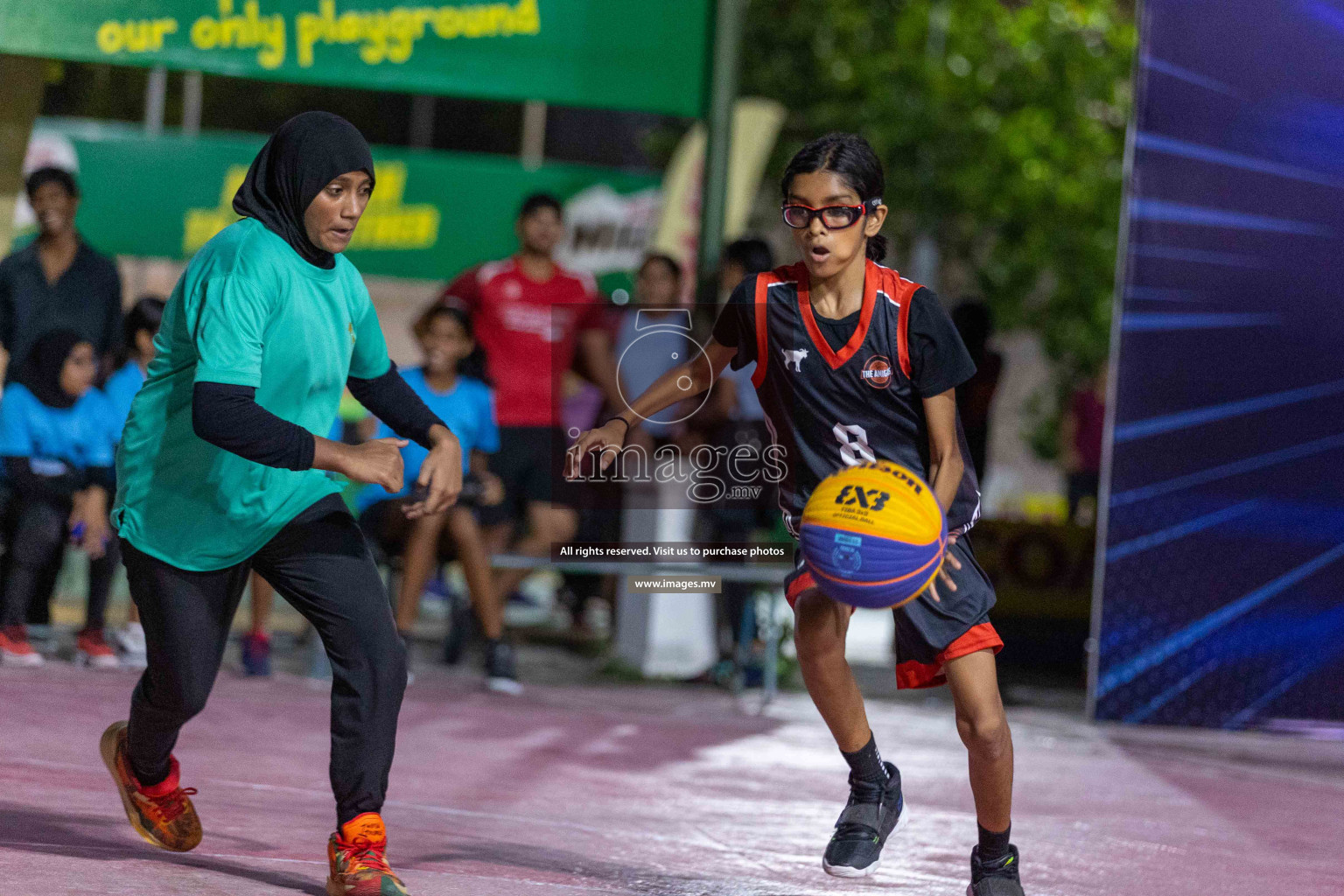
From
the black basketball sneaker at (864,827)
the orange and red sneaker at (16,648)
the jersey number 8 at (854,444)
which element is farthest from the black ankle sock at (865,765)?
the orange and red sneaker at (16,648)

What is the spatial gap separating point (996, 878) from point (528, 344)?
5203 mm

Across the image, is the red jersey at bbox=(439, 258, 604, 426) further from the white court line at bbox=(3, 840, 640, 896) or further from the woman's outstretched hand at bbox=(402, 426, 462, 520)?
the woman's outstretched hand at bbox=(402, 426, 462, 520)

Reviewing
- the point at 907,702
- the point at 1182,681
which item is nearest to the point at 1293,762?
the point at 1182,681

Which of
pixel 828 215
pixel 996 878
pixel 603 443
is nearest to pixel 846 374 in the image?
pixel 828 215

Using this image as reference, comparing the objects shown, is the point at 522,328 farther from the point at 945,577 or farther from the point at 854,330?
the point at 945,577

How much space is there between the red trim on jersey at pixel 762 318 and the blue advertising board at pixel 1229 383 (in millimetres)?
4254

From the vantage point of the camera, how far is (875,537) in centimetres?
392

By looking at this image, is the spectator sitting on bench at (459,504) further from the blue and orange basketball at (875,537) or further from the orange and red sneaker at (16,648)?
the blue and orange basketball at (875,537)

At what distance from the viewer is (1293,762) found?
26.3 feet

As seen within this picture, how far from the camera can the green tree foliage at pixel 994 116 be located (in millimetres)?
22906

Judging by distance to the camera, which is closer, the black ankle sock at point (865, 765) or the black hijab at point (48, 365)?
the black ankle sock at point (865, 765)

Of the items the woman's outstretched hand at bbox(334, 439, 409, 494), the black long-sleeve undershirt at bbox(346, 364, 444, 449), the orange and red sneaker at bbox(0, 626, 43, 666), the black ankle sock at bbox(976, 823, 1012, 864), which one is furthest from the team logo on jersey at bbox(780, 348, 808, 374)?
the orange and red sneaker at bbox(0, 626, 43, 666)

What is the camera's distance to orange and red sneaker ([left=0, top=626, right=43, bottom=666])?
8070 millimetres

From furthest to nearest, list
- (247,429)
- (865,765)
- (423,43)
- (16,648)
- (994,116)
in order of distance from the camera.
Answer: (994,116), (423,43), (16,648), (865,765), (247,429)
